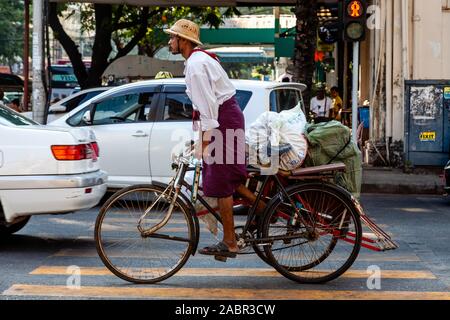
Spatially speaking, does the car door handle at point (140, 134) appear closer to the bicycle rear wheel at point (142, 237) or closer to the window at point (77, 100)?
the window at point (77, 100)

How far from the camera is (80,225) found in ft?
31.0

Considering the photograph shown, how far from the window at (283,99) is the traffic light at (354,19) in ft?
11.2

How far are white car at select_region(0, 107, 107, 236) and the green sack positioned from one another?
2.30 meters

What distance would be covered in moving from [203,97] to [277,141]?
0.70m

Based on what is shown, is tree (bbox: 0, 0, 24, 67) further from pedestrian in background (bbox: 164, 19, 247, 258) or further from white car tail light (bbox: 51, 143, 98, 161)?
pedestrian in background (bbox: 164, 19, 247, 258)

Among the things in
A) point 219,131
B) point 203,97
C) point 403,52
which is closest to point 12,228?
point 219,131

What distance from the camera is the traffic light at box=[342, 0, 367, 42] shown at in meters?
13.9

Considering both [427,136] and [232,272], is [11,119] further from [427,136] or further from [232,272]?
[427,136]

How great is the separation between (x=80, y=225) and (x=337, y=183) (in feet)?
12.6

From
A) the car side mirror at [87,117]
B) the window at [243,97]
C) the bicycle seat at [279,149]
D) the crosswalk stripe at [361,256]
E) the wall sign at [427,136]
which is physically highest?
the window at [243,97]

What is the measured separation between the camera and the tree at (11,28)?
51.6 m

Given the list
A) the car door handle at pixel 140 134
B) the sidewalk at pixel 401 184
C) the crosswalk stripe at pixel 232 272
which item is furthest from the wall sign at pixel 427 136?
the crosswalk stripe at pixel 232 272
